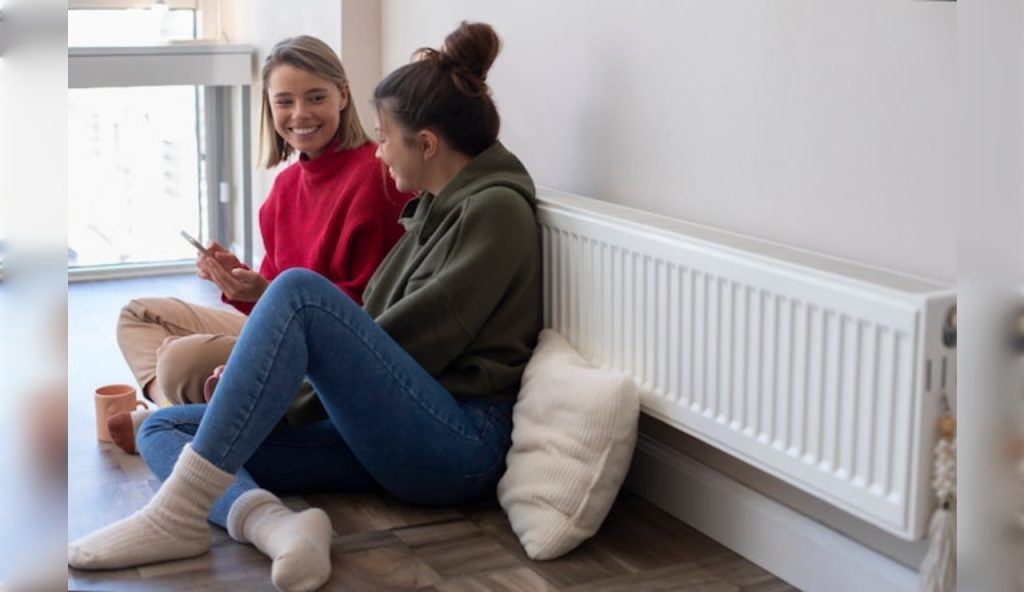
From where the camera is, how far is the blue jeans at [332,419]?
6.16ft

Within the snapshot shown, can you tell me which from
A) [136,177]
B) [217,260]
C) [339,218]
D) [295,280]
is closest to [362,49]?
[339,218]

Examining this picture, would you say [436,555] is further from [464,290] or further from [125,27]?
[125,27]

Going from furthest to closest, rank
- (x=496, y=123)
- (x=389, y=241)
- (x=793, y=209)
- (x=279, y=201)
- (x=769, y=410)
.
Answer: (x=279, y=201) < (x=389, y=241) < (x=496, y=123) < (x=793, y=209) < (x=769, y=410)

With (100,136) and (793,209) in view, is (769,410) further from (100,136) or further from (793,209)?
(100,136)

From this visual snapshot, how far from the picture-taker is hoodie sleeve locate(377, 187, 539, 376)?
2.07 metres

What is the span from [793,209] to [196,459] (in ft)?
3.19

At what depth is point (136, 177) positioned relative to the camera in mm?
4148

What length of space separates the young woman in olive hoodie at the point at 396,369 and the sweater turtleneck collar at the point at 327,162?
29cm

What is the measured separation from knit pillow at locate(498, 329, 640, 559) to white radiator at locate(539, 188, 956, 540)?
0.21ft

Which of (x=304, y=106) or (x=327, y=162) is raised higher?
(x=304, y=106)

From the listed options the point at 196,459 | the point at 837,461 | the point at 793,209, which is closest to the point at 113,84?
the point at 196,459

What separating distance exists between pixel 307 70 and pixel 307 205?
0.28m

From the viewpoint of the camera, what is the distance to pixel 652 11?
6.98 ft

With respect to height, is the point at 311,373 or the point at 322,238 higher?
the point at 322,238
